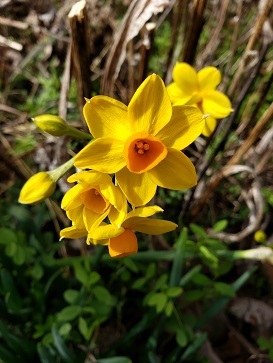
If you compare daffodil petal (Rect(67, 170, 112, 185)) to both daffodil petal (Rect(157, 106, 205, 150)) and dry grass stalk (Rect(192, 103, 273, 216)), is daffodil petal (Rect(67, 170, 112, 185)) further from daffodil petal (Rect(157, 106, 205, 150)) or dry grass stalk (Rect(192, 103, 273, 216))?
dry grass stalk (Rect(192, 103, 273, 216))

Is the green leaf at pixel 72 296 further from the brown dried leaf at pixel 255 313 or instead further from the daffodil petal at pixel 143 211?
the brown dried leaf at pixel 255 313

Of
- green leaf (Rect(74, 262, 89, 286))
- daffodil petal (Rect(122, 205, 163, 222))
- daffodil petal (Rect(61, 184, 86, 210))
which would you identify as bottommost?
green leaf (Rect(74, 262, 89, 286))

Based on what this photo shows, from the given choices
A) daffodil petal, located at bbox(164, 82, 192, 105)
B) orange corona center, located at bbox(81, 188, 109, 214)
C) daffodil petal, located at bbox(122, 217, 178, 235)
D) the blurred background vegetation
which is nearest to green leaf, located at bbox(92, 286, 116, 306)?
the blurred background vegetation

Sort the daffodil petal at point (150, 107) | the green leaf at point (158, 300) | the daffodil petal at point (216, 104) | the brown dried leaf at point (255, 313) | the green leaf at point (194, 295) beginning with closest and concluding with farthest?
the daffodil petal at point (150, 107) < the daffodil petal at point (216, 104) < the green leaf at point (158, 300) < the green leaf at point (194, 295) < the brown dried leaf at point (255, 313)

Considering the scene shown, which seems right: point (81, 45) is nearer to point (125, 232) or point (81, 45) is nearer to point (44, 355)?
point (125, 232)

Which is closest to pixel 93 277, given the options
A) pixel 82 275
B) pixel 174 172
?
pixel 82 275

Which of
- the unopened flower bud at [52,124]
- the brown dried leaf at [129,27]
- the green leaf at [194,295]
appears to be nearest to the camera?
the unopened flower bud at [52,124]

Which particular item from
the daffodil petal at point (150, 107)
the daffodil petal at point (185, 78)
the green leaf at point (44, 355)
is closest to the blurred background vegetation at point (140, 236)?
the green leaf at point (44, 355)
